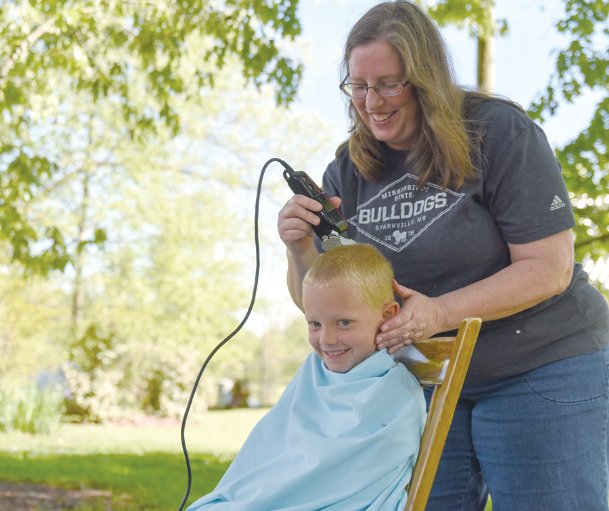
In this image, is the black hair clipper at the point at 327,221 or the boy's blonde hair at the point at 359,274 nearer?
the boy's blonde hair at the point at 359,274

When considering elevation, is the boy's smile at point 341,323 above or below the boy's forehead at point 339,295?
below

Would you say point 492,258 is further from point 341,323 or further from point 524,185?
point 341,323

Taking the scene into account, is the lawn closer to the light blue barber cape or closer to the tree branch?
the tree branch

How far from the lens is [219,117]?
797 inches

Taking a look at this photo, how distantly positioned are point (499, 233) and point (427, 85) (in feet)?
1.46

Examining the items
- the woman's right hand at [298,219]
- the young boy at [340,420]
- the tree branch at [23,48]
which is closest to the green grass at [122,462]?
the tree branch at [23,48]

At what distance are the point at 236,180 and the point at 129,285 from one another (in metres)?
3.63

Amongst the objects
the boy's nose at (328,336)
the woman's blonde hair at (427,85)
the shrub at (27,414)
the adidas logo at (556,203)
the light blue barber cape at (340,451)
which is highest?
the woman's blonde hair at (427,85)

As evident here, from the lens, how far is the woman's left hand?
2.01 m

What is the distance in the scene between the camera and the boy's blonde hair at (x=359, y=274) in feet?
7.08

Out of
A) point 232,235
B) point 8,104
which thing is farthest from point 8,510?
point 232,235

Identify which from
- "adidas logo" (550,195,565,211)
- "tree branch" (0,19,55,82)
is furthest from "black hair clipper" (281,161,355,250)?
"tree branch" (0,19,55,82)

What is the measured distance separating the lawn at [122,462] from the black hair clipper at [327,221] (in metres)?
4.23

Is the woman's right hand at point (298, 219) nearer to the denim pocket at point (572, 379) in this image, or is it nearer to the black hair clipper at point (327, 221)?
the black hair clipper at point (327, 221)
